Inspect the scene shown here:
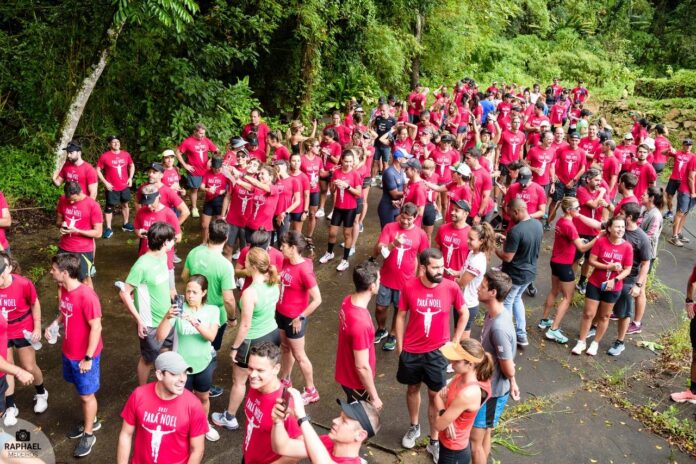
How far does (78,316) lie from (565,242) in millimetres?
5762

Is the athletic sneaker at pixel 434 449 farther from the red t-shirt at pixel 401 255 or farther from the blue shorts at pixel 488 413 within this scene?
the red t-shirt at pixel 401 255

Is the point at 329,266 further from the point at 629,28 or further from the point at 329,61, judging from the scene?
the point at 629,28

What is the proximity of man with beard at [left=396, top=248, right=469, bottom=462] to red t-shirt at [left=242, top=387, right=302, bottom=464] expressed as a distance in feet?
5.53

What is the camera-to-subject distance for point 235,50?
41.2ft

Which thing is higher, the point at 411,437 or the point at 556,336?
A: the point at 556,336

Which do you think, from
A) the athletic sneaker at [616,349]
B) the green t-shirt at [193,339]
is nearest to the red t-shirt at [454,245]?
the athletic sneaker at [616,349]

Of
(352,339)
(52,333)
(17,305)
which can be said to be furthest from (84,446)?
(352,339)

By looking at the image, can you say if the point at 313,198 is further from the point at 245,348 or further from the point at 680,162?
the point at 680,162

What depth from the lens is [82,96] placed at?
1077 cm

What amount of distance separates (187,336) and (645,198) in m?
6.93

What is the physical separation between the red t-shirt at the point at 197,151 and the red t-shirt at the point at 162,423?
6908 mm

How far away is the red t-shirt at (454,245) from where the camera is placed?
6680 mm

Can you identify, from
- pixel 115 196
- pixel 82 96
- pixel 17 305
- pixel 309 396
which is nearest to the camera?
pixel 17 305

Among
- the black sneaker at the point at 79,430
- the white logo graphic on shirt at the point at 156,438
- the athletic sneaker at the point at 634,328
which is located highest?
the white logo graphic on shirt at the point at 156,438
